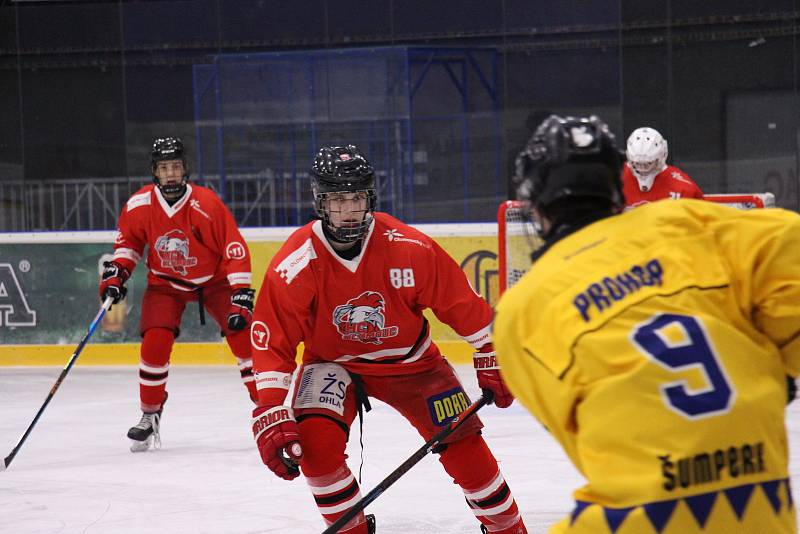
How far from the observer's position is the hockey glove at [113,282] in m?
4.86

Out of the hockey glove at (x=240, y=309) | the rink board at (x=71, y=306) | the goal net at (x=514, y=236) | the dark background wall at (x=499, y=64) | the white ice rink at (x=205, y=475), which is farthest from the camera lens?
the dark background wall at (x=499, y=64)

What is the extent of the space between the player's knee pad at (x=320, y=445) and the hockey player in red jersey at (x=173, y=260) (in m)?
2.27

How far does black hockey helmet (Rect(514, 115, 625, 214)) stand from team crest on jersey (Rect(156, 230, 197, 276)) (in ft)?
12.1

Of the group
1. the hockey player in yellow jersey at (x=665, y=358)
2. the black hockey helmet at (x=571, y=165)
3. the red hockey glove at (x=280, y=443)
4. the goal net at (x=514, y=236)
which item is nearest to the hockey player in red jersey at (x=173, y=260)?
the goal net at (x=514, y=236)

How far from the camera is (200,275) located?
4992 millimetres

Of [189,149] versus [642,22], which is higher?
[642,22]

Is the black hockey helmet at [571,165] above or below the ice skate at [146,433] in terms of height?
above

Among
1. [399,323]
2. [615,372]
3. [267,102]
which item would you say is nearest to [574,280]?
[615,372]

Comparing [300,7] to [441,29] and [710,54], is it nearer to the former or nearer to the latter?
[441,29]

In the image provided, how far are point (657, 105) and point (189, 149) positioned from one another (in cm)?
344

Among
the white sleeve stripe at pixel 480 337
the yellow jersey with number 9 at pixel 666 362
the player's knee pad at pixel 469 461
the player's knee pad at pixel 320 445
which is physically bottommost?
the player's knee pad at pixel 469 461

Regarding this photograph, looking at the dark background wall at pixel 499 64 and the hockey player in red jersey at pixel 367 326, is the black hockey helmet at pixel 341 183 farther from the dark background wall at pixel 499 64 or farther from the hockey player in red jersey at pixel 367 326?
the dark background wall at pixel 499 64

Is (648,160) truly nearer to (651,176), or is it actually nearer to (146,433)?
(651,176)

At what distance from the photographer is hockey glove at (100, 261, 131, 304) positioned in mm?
4859
